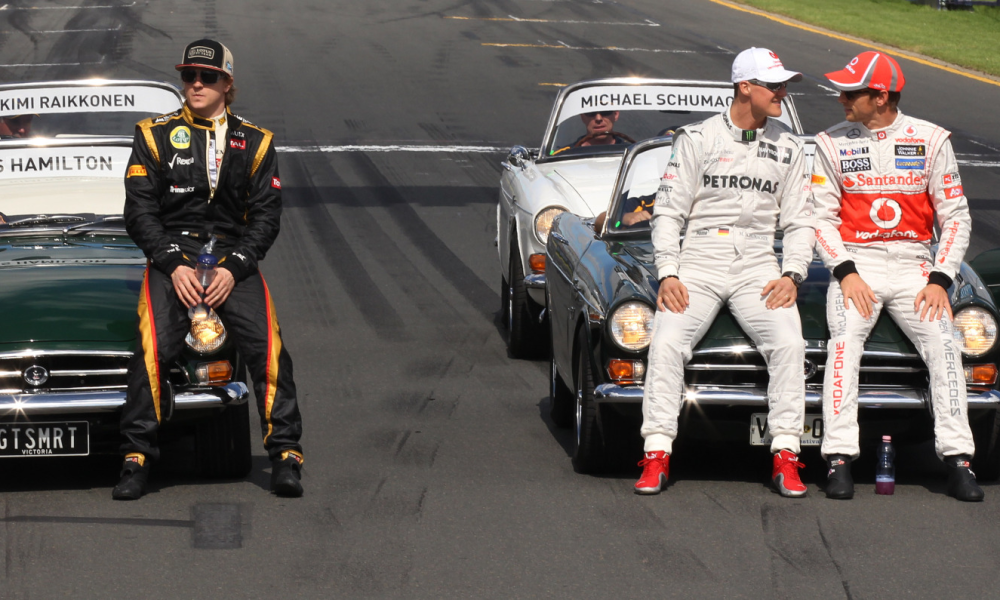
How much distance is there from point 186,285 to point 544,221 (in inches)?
138

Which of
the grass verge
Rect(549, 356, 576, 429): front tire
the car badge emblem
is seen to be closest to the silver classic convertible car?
Rect(549, 356, 576, 429): front tire

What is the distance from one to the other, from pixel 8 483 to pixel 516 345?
145 inches

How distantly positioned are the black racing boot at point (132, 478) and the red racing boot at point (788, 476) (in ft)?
8.28

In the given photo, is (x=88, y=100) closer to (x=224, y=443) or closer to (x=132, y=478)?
(x=224, y=443)

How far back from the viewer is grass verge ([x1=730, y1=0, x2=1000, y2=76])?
93.1ft

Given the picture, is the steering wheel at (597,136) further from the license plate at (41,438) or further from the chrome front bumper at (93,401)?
the license plate at (41,438)

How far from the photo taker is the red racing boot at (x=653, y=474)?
5988 millimetres

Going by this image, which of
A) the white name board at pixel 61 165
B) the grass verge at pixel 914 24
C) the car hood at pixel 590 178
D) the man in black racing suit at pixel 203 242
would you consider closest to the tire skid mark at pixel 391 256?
the car hood at pixel 590 178

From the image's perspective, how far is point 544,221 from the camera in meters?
9.08

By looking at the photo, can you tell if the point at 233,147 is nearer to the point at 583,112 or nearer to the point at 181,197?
the point at 181,197

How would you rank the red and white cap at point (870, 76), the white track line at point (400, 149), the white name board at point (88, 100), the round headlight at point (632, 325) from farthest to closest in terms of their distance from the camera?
the white track line at point (400, 149) < the white name board at point (88, 100) < the red and white cap at point (870, 76) < the round headlight at point (632, 325)

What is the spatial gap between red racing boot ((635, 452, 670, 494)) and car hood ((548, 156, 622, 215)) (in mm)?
3236

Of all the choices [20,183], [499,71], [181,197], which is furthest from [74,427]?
[499,71]

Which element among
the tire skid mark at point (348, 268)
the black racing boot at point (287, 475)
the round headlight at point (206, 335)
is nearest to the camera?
the black racing boot at point (287, 475)
